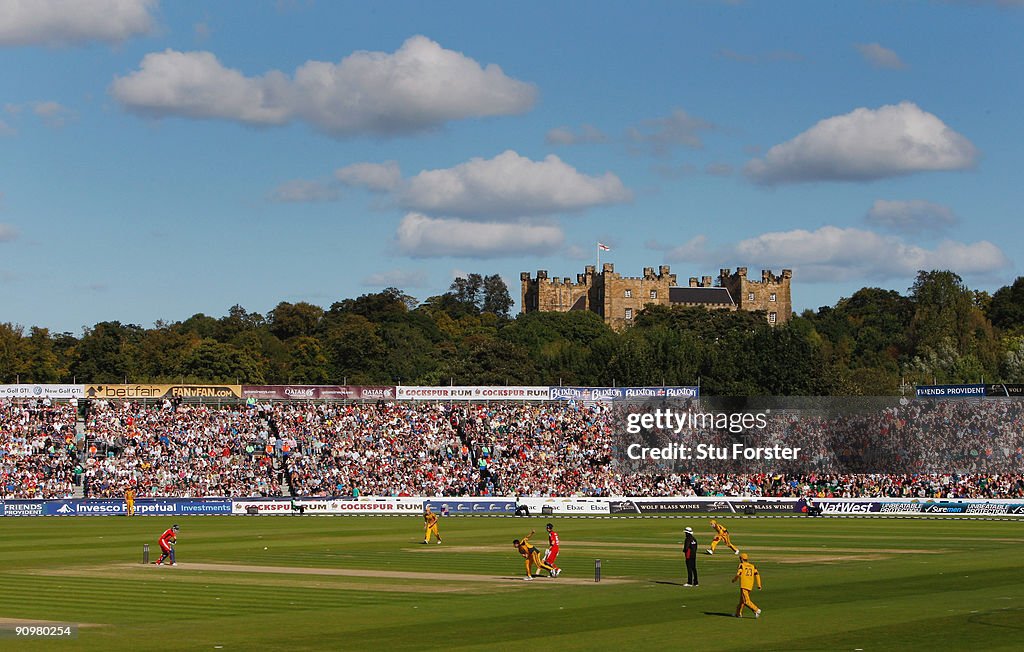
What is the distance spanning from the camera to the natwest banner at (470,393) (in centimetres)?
9356

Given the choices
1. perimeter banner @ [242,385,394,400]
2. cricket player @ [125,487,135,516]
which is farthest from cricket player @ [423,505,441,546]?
perimeter banner @ [242,385,394,400]

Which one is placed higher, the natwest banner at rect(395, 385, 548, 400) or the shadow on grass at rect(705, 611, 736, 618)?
the natwest banner at rect(395, 385, 548, 400)

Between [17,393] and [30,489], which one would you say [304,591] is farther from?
[17,393]

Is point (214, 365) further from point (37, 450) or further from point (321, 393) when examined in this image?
point (37, 450)

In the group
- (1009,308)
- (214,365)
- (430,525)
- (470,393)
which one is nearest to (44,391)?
(470,393)

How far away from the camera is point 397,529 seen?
62.1 meters

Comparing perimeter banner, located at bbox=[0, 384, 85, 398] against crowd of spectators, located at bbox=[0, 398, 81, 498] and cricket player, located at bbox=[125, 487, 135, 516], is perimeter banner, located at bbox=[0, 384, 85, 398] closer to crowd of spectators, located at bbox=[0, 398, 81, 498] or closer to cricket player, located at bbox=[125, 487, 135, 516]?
crowd of spectators, located at bbox=[0, 398, 81, 498]

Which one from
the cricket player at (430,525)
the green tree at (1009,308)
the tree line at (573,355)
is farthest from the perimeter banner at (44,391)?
the green tree at (1009,308)

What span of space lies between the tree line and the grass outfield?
2807 inches

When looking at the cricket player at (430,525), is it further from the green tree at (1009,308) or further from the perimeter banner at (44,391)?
the green tree at (1009,308)

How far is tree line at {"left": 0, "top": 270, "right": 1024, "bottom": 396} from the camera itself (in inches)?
5182

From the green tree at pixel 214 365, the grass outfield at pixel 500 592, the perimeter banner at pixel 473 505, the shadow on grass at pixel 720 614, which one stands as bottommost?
the perimeter banner at pixel 473 505

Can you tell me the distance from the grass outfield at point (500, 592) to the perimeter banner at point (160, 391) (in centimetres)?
3148

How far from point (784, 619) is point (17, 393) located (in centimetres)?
7066
